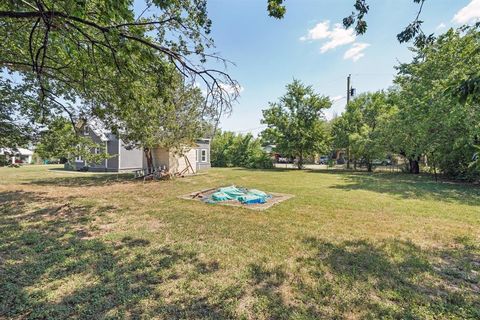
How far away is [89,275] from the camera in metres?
3.00

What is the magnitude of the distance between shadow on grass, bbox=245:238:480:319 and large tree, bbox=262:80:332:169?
18.1 metres

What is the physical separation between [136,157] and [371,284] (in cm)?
2031

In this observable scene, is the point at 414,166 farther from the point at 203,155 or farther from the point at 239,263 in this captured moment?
the point at 239,263

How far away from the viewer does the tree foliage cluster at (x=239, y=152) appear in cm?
2540

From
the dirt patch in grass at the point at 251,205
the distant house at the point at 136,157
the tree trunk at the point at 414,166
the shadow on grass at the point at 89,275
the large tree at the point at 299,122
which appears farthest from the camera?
the large tree at the point at 299,122

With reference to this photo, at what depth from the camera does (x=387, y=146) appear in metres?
16.8

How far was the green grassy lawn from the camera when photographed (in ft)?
7.93

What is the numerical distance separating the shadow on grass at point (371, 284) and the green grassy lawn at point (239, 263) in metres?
0.01

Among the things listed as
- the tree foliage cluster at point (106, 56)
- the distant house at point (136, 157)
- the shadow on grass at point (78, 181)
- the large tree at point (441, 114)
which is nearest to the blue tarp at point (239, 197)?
the tree foliage cluster at point (106, 56)

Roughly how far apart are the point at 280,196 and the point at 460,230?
4736 millimetres

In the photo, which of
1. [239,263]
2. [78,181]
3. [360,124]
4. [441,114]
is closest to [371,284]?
[239,263]

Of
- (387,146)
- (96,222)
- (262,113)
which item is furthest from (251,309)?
(262,113)

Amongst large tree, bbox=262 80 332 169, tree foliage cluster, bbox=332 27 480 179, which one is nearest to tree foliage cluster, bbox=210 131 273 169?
large tree, bbox=262 80 332 169

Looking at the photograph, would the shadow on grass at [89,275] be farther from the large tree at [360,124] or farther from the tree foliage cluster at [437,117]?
the large tree at [360,124]
